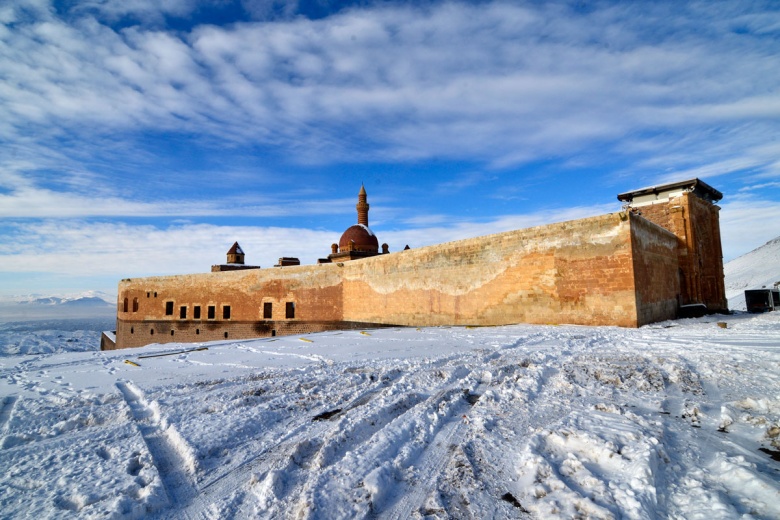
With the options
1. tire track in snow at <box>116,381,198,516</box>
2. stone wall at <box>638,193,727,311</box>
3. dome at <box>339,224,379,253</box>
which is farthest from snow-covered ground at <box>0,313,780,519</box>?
dome at <box>339,224,379,253</box>

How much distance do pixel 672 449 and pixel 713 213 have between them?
18.4 meters

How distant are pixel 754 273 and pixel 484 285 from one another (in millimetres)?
50694

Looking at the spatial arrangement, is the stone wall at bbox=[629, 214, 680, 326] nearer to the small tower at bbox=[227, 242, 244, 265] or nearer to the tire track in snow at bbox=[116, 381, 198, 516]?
the tire track in snow at bbox=[116, 381, 198, 516]

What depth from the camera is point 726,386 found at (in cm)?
388

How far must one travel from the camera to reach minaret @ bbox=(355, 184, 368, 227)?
33094mm

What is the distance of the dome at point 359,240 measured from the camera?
29.6 m

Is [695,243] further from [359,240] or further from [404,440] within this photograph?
[359,240]

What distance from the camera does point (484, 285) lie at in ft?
41.9

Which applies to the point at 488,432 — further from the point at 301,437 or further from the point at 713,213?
the point at 713,213

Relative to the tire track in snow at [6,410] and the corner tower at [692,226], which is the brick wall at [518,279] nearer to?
the corner tower at [692,226]

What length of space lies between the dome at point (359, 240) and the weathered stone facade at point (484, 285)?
9559mm

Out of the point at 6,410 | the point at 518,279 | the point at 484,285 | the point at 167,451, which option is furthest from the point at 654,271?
the point at 6,410

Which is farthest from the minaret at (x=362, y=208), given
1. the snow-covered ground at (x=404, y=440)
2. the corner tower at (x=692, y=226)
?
the snow-covered ground at (x=404, y=440)

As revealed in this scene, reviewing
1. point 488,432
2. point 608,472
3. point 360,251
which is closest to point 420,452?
point 488,432
